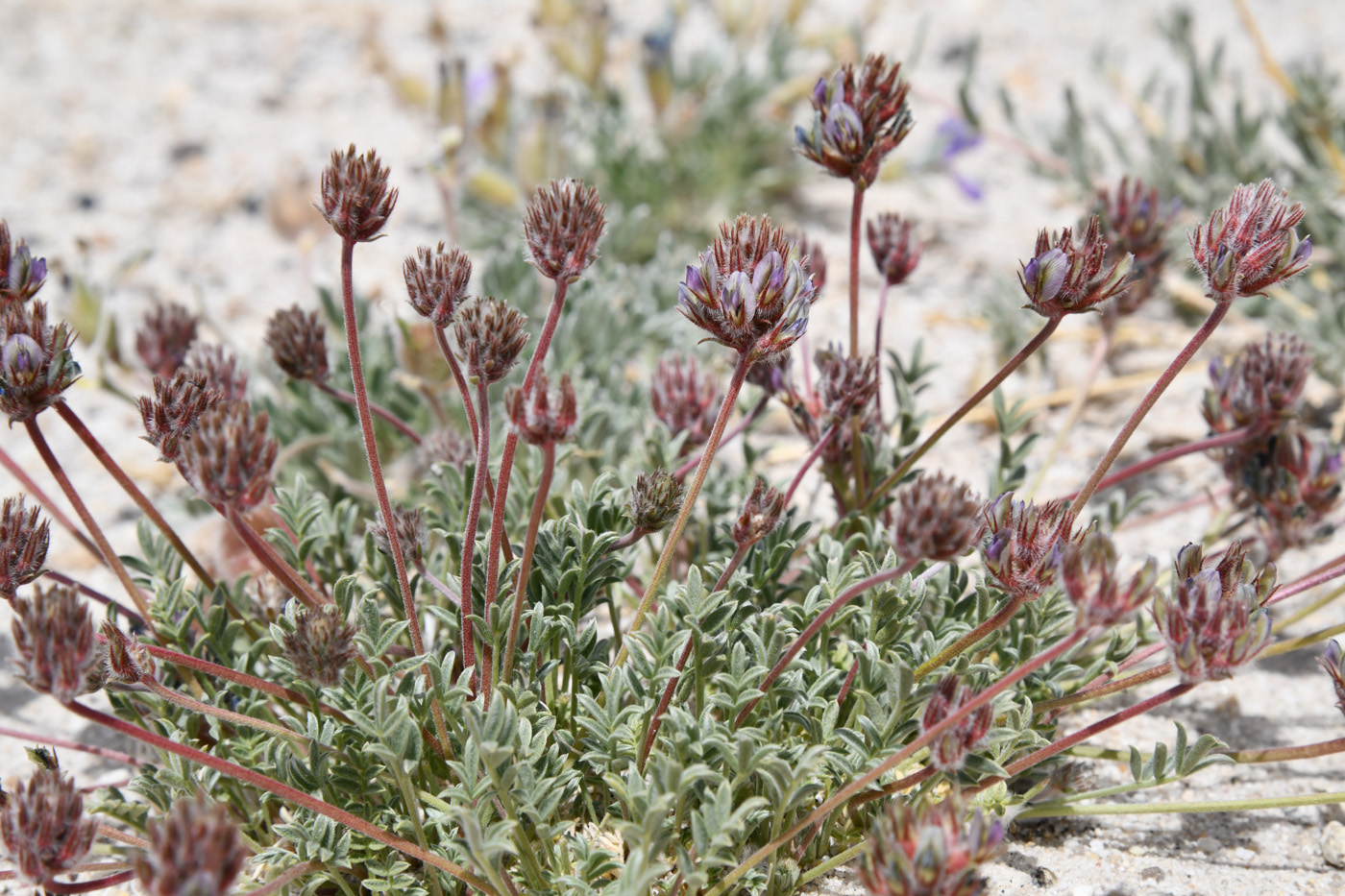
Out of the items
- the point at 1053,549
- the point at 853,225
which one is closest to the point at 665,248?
the point at 853,225

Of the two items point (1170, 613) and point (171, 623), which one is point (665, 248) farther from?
point (1170, 613)

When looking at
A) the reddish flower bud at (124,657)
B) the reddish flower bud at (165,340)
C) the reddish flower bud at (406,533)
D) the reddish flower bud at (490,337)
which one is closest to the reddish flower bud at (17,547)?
the reddish flower bud at (124,657)

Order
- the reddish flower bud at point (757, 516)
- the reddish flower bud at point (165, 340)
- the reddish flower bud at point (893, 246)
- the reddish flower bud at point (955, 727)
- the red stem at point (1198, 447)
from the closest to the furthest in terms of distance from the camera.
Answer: the reddish flower bud at point (955, 727)
the reddish flower bud at point (757, 516)
the red stem at point (1198, 447)
the reddish flower bud at point (893, 246)
the reddish flower bud at point (165, 340)

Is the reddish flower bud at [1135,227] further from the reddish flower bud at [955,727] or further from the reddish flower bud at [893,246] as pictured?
the reddish flower bud at [955,727]

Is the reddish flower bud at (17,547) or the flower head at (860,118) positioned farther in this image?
the flower head at (860,118)

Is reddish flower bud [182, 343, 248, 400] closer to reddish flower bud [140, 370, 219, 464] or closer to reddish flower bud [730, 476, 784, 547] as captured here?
reddish flower bud [140, 370, 219, 464]

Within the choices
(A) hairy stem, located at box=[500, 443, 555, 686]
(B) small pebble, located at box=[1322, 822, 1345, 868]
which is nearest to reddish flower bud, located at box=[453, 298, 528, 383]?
(A) hairy stem, located at box=[500, 443, 555, 686]
